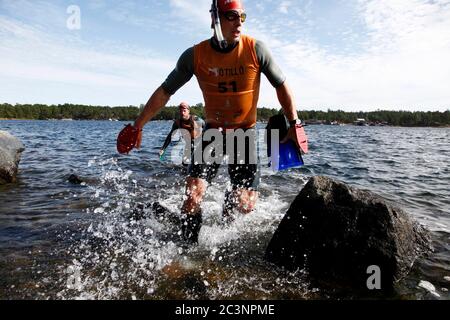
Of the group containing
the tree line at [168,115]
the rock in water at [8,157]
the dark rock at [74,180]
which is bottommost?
the dark rock at [74,180]

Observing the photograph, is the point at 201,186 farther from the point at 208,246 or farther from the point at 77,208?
the point at 77,208

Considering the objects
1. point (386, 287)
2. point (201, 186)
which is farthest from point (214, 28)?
point (386, 287)

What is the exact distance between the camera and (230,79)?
4.48m

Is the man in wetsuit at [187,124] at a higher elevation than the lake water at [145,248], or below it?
higher

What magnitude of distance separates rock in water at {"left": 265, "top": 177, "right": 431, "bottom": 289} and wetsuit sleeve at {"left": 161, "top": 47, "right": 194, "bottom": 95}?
2.47 meters

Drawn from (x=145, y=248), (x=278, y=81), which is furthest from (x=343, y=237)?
(x=145, y=248)

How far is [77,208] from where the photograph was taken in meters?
7.86

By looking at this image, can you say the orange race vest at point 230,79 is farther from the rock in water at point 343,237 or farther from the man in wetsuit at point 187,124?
the man in wetsuit at point 187,124

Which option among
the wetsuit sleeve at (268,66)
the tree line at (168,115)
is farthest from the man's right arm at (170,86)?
the tree line at (168,115)

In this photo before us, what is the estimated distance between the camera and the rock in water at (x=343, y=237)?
4512mm

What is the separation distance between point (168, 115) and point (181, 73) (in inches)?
5665

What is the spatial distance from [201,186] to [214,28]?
7.17 ft

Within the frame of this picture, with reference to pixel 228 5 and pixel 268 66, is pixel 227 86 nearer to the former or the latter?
pixel 268 66

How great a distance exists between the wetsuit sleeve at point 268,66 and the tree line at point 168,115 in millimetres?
93729
